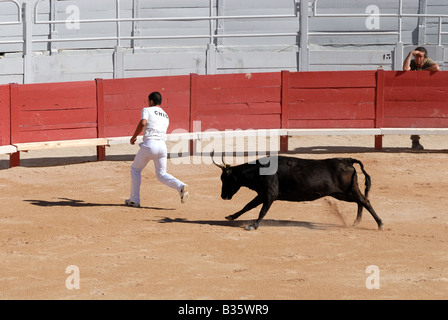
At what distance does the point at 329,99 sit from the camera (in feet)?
47.9

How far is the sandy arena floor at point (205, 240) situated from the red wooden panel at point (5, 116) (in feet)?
1.40

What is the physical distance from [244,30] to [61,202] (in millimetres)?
8337

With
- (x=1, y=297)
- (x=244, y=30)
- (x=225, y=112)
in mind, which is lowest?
(x=1, y=297)

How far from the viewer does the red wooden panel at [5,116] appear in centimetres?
1307

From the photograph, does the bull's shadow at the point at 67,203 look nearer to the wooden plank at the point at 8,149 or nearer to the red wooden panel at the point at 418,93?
the wooden plank at the point at 8,149

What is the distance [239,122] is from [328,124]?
1.32 meters

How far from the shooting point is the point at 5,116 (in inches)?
517

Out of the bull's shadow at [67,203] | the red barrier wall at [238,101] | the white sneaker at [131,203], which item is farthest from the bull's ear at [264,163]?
the red barrier wall at [238,101]

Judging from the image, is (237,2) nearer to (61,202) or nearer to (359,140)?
(359,140)

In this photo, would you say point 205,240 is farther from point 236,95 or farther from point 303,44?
point 303,44

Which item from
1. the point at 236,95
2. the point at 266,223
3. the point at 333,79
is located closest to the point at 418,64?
the point at 333,79

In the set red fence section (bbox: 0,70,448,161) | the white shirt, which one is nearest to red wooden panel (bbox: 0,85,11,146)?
red fence section (bbox: 0,70,448,161)

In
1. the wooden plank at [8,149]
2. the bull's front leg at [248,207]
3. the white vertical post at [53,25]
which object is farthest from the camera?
the white vertical post at [53,25]

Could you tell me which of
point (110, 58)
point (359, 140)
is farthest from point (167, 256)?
point (110, 58)
